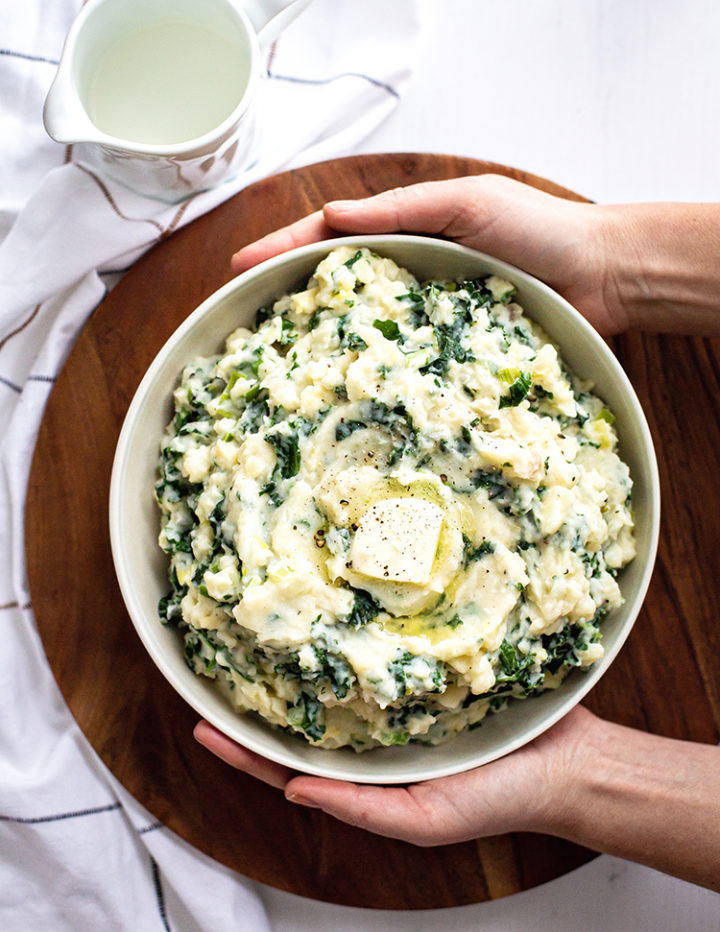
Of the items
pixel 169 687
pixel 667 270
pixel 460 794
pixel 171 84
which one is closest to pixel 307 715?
pixel 460 794

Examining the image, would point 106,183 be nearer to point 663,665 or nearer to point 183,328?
point 183,328

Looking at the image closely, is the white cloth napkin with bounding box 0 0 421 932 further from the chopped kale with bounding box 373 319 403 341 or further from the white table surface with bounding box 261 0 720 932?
the chopped kale with bounding box 373 319 403 341

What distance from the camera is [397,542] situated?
2.44 m

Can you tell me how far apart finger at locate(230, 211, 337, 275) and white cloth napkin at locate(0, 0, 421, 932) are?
35 centimetres

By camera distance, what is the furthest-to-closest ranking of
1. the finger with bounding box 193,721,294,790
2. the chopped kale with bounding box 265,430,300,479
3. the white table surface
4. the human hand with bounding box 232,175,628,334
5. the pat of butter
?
the white table surface → the human hand with bounding box 232,175,628,334 → the finger with bounding box 193,721,294,790 → the chopped kale with bounding box 265,430,300,479 → the pat of butter

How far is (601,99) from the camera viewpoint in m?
3.69

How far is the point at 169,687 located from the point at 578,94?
2.86 metres

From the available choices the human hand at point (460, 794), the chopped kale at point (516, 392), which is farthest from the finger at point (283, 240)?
the human hand at point (460, 794)

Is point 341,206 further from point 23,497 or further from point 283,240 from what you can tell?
point 23,497

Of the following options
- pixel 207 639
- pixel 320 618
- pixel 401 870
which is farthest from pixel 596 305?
pixel 401 870

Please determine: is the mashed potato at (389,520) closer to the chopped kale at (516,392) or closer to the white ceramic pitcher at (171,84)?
the chopped kale at (516,392)

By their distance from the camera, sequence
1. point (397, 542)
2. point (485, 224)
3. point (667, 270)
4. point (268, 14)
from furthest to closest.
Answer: point (667, 270), point (268, 14), point (485, 224), point (397, 542)

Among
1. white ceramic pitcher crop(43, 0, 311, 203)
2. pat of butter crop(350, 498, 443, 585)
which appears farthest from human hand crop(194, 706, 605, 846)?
white ceramic pitcher crop(43, 0, 311, 203)

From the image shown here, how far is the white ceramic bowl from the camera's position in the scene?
8.78 ft
